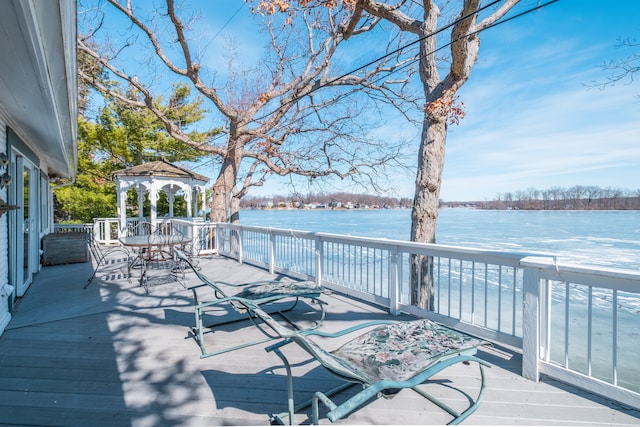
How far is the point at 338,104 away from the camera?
1166 centimetres

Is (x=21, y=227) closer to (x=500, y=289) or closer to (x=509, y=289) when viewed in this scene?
(x=500, y=289)

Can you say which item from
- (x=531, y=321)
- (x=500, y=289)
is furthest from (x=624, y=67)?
(x=531, y=321)

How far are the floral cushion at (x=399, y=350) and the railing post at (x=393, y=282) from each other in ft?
4.45

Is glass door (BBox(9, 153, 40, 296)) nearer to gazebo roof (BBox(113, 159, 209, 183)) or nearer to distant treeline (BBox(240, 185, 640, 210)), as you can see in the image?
gazebo roof (BBox(113, 159, 209, 183))

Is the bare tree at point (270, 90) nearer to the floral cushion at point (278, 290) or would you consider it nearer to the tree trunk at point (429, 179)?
the tree trunk at point (429, 179)

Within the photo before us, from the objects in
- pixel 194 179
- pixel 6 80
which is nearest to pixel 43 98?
pixel 6 80

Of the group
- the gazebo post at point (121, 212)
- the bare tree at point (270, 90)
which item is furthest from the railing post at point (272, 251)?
the gazebo post at point (121, 212)

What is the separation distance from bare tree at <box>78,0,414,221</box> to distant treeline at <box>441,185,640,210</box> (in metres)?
6.11

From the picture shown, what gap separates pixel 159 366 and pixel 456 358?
2.25m

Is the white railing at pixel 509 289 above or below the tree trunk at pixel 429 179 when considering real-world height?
below

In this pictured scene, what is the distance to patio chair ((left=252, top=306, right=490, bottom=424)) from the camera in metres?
1.75

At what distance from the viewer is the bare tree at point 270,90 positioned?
9.05 metres

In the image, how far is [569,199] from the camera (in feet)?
70.1

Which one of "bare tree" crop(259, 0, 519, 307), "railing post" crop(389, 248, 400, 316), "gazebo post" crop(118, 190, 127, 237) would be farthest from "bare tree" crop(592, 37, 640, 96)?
"gazebo post" crop(118, 190, 127, 237)
